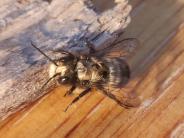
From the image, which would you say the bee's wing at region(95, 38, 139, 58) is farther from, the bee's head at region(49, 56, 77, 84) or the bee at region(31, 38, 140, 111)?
the bee's head at region(49, 56, 77, 84)

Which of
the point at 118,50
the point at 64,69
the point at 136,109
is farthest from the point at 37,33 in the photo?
the point at 136,109

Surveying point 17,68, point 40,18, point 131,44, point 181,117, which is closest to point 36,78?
point 17,68

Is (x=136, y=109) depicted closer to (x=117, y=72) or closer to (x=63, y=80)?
(x=117, y=72)

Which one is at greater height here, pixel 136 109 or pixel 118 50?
pixel 118 50

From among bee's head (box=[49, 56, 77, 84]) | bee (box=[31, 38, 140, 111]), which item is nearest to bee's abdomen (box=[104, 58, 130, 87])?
bee (box=[31, 38, 140, 111])

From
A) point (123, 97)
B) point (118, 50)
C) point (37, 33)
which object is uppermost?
point (37, 33)

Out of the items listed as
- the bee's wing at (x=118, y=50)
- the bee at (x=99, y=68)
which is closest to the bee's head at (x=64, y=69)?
the bee at (x=99, y=68)

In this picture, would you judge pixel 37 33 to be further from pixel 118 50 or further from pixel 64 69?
pixel 118 50
